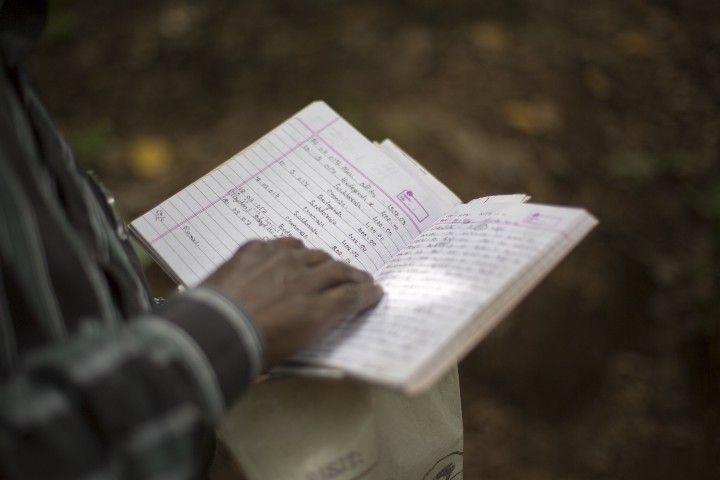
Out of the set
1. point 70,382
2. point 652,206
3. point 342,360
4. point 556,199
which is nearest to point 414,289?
point 342,360

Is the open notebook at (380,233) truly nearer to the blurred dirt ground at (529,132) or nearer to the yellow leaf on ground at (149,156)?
the blurred dirt ground at (529,132)

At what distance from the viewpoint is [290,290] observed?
2.28ft

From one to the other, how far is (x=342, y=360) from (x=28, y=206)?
1.08 ft

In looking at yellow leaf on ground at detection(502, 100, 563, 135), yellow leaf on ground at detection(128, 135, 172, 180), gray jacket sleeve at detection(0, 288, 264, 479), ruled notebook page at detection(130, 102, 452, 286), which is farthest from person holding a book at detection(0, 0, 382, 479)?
yellow leaf on ground at detection(502, 100, 563, 135)

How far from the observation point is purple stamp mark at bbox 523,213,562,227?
0.75m

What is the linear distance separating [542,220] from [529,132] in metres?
1.26

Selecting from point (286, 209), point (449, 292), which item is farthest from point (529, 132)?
point (449, 292)

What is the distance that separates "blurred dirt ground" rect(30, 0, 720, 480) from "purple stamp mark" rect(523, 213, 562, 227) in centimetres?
95

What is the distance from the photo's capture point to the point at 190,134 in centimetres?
200

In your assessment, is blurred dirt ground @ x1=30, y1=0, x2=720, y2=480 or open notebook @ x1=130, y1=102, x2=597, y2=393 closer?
open notebook @ x1=130, y1=102, x2=597, y2=393

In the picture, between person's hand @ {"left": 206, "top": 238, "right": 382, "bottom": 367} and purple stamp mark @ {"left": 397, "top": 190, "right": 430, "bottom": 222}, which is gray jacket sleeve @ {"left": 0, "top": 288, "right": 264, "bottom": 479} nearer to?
person's hand @ {"left": 206, "top": 238, "right": 382, "bottom": 367}

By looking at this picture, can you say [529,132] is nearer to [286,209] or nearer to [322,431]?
[286,209]

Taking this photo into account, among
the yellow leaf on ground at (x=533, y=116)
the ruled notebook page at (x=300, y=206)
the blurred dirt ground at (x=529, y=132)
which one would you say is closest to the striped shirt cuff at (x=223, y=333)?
the ruled notebook page at (x=300, y=206)

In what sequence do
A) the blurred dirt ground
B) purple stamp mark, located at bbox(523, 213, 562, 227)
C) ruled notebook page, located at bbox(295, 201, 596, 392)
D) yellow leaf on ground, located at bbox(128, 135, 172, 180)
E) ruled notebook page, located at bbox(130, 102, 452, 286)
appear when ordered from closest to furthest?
ruled notebook page, located at bbox(295, 201, 596, 392), purple stamp mark, located at bbox(523, 213, 562, 227), ruled notebook page, located at bbox(130, 102, 452, 286), the blurred dirt ground, yellow leaf on ground, located at bbox(128, 135, 172, 180)
